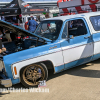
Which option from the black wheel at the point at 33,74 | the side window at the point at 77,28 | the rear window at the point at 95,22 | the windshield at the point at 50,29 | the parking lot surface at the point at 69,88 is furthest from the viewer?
the rear window at the point at 95,22

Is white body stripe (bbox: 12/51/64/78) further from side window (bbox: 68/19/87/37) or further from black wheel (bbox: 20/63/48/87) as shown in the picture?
side window (bbox: 68/19/87/37)

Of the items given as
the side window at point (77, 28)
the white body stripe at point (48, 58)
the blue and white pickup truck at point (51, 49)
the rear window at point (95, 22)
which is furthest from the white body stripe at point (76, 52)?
the rear window at point (95, 22)

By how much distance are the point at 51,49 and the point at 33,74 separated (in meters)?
0.83

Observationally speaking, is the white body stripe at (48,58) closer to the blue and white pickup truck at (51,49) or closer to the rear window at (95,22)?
the blue and white pickup truck at (51,49)

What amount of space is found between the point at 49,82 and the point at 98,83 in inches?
53.0

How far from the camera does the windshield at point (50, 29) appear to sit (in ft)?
14.0

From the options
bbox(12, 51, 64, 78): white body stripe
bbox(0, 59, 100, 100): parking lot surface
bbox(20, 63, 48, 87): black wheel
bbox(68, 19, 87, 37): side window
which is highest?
bbox(68, 19, 87, 37): side window

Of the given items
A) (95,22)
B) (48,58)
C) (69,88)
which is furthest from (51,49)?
(95,22)

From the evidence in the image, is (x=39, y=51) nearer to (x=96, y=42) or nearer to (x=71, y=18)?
(x=71, y=18)

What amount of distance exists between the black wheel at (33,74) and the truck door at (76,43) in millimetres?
747

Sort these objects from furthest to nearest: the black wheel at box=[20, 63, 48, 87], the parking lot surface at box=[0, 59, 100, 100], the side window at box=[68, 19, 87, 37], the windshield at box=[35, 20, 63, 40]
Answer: the side window at box=[68, 19, 87, 37] < the windshield at box=[35, 20, 63, 40] < the black wheel at box=[20, 63, 48, 87] < the parking lot surface at box=[0, 59, 100, 100]

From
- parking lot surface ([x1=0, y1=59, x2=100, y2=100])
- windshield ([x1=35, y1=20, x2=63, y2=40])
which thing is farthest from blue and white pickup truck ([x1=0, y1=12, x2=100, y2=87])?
parking lot surface ([x1=0, y1=59, x2=100, y2=100])

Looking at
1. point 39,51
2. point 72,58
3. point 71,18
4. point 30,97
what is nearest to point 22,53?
point 39,51

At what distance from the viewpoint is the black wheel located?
3680 millimetres
